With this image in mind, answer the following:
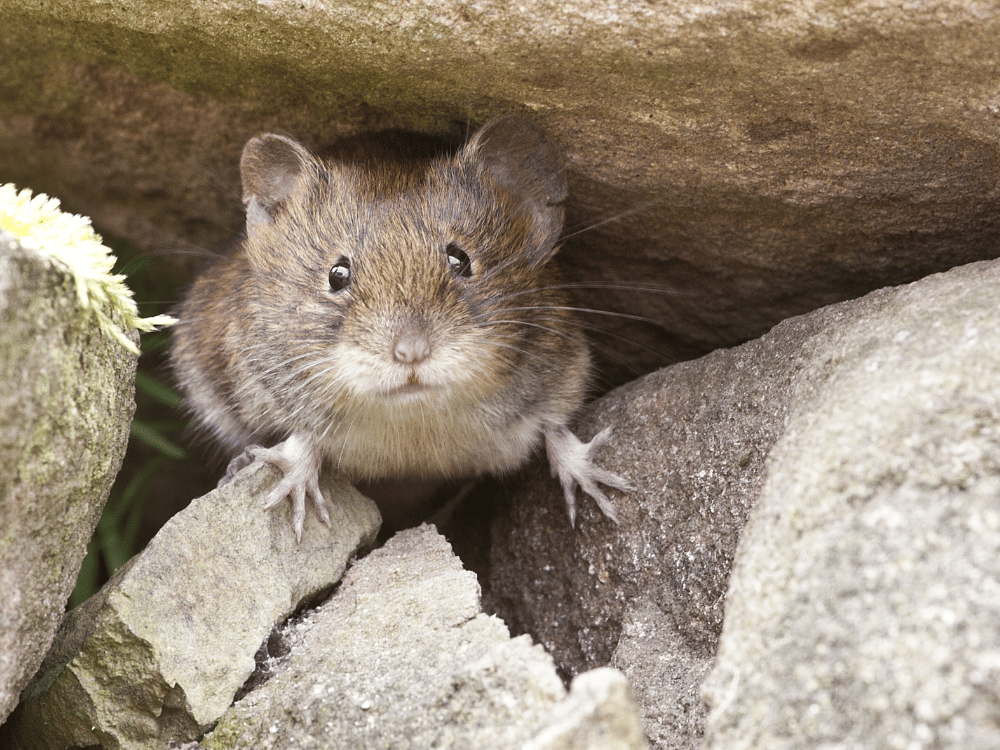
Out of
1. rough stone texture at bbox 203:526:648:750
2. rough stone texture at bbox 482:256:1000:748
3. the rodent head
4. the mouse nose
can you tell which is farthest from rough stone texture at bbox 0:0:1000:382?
rough stone texture at bbox 203:526:648:750

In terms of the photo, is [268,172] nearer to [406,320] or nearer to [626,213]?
[406,320]

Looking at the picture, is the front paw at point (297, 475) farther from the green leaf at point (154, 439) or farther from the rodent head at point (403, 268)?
the green leaf at point (154, 439)

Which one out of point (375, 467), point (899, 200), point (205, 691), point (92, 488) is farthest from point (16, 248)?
point (899, 200)

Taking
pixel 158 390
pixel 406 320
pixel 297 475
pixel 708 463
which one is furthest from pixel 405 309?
pixel 158 390

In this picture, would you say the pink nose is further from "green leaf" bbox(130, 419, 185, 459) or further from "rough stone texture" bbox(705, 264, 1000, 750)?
"green leaf" bbox(130, 419, 185, 459)

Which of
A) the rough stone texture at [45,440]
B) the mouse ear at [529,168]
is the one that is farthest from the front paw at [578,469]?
the rough stone texture at [45,440]

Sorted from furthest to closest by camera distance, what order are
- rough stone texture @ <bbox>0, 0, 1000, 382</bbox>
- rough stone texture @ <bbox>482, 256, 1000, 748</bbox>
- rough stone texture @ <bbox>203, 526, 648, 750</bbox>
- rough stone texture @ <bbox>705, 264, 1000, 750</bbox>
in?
rough stone texture @ <bbox>0, 0, 1000, 382</bbox>
rough stone texture @ <bbox>482, 256, 1000, 748</bbox>
rough stone texture @ <bbox>203, 526, 648, 750</bbox>
rough stone texture @ <bbox>705, 264, 1000, 750</bbox>
